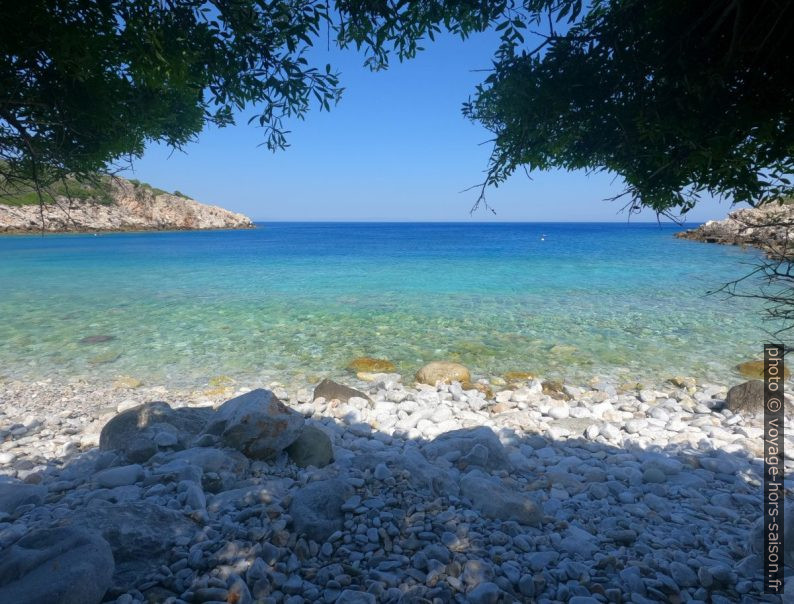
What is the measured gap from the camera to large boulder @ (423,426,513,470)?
5.35m

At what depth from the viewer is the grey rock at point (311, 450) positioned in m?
5.11

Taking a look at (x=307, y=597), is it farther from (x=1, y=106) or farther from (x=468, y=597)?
(x=1, y=106)

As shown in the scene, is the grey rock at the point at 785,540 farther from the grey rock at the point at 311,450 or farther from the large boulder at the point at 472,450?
the grey rock at the point at 311,450

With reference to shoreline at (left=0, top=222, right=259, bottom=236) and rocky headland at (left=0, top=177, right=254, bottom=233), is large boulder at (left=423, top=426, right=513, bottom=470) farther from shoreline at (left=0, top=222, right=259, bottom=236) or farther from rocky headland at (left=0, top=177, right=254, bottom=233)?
rocky headland at (left=0, top=177, right=254, bottom=233)

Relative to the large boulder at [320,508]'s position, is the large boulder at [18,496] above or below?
below

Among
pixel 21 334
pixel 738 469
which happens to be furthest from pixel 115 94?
pixel 21 334

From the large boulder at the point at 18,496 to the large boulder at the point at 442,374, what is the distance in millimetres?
6672

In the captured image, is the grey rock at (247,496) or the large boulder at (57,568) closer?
the large boulder at (57,568)

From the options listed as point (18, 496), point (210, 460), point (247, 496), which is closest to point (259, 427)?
point (210, 460)

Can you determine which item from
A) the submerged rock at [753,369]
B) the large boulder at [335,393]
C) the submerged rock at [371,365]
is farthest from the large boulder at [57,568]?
the submerged rock at [753,369]

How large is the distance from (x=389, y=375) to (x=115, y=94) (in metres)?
7.34

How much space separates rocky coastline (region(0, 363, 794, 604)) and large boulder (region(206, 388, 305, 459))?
0.02 m

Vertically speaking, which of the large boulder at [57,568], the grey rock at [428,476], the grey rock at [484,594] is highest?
the large boulder at [57,568]

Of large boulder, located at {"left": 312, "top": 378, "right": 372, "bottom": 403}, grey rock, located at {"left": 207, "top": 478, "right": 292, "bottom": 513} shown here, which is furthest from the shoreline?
grey rock, located at {"left": 207, "top": 478, "right": 292, "bottom": 513}
